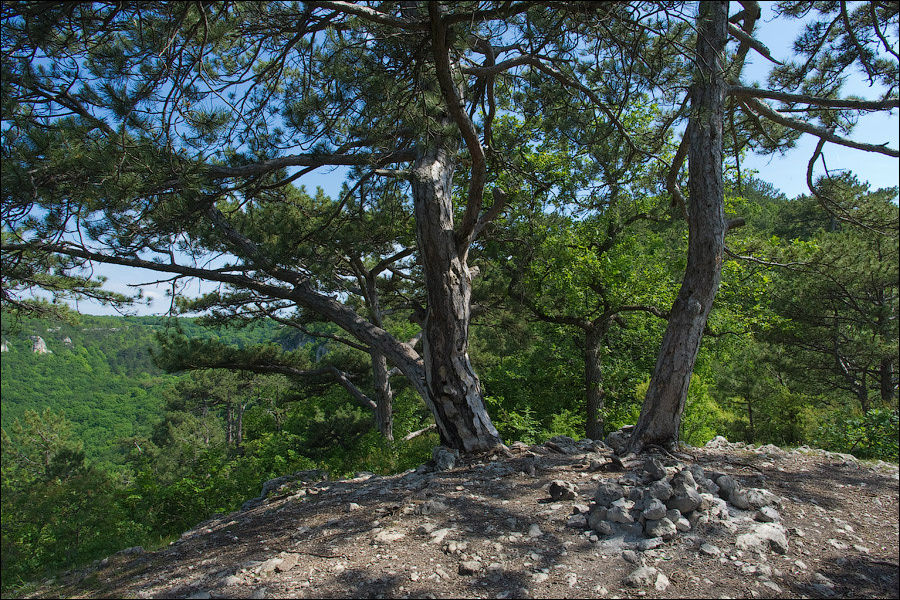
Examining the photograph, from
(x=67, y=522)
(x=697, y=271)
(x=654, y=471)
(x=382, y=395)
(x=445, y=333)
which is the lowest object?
(x=67, y=522)

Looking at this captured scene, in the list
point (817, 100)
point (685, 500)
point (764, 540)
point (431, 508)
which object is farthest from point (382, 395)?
point (817, 100)

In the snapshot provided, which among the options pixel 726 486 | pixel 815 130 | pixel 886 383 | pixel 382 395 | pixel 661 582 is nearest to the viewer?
pixel 661 582

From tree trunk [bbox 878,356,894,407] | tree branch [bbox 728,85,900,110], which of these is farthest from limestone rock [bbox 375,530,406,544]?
tree trunk [bbox 878,356,894,407]

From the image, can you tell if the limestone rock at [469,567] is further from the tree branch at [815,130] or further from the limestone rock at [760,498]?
the tree branch at [815,130]

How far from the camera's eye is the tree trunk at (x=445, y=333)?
5.39 m

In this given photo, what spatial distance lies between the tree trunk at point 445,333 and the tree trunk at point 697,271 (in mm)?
1746

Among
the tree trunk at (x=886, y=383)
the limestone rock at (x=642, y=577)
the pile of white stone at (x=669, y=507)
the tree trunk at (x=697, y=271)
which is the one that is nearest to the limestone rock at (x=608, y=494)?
the pile of white stone at (x=669, y=507)

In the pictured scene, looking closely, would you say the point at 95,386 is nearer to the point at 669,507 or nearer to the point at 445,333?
the point at 445,333

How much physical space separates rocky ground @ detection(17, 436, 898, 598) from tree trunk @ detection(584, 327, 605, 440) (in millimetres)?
6371

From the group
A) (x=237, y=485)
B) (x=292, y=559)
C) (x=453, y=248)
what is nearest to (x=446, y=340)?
(x=453, y=248)

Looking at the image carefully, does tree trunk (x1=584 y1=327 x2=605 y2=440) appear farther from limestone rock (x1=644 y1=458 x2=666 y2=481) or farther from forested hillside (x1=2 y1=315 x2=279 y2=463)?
forested hillside (x1=2 y1=315 x2=279 y2=463)

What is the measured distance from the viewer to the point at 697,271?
4.65 metres

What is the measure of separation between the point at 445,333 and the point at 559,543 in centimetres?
291

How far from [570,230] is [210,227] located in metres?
7.11
